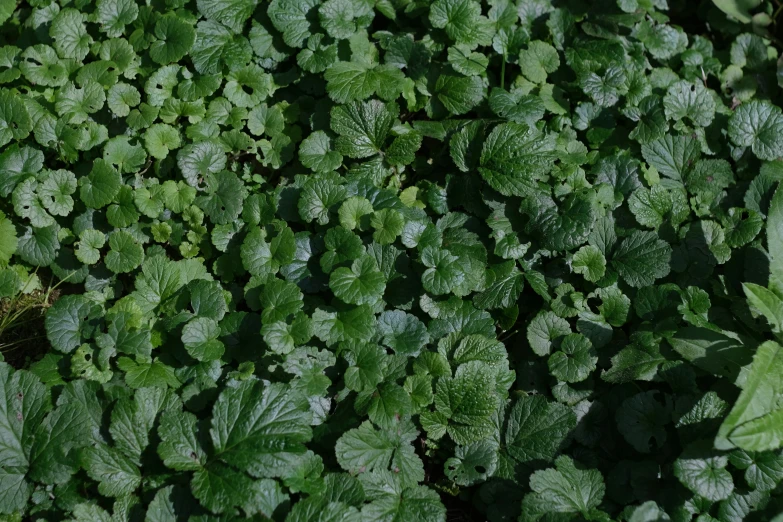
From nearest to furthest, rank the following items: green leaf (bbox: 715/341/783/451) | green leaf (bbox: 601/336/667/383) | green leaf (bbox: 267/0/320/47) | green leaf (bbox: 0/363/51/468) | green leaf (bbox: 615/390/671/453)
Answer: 1. green leaf (bbox: 715/341/783/451)
2. green leaf (bbox: 0/363/51/468)
3. green leaf (bbox: 615/390/671/453)
4. green leaf (bbox: 601/336/667/383)
5. green leaf (bbox: 267/0/320/47)

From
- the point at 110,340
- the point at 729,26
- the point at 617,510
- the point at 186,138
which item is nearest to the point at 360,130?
the point at 186,138

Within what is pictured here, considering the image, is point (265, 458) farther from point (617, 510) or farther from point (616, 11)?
point (616, 11)

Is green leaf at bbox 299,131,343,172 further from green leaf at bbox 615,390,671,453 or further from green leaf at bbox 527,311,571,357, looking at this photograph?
green leaf at bbox 615,390,671,453

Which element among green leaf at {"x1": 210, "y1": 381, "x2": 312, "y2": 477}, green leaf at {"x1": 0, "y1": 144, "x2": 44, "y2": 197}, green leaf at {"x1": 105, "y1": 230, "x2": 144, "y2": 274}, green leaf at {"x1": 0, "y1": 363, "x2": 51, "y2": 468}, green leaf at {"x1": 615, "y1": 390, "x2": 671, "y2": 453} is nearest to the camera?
green leaf at {"x1": 210, "y1": 381, "x2": 312, "y2": 477}

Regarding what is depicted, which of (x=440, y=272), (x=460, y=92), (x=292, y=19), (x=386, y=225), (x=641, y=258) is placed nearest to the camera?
(x=440, y=272)

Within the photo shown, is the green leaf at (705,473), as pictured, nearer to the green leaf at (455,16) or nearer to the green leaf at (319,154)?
the green leaf at (319,154)

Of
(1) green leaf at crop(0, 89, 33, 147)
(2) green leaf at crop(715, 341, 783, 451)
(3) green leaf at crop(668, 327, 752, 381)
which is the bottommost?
(3) green leaf at crop(668, 327, 752, 381)

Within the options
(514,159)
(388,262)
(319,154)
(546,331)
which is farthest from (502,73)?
(546,331)

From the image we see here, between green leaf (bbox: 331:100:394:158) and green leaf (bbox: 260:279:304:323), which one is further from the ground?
green leaf (bbox: 331:100:394:158)

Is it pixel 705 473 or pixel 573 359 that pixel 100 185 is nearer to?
pixel 573 359

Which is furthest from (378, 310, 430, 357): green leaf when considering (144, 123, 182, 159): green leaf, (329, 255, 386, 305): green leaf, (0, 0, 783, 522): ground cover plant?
(144, 123, 182, 159): green leaf
